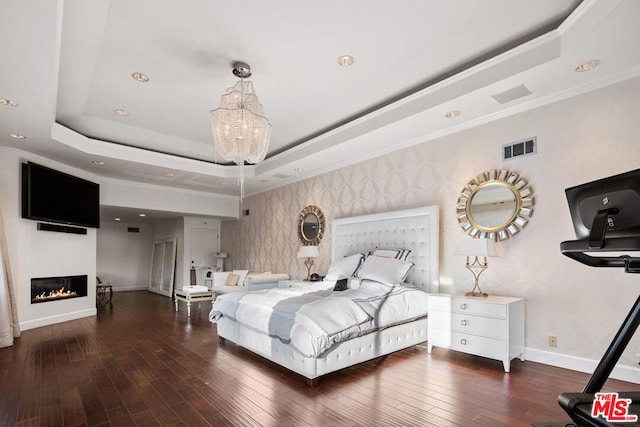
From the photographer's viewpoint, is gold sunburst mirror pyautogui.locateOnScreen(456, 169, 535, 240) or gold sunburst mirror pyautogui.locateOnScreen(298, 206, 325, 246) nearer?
gold sunburst mirror pyautogui.locateOnScreen(456, 169, 535, 240)

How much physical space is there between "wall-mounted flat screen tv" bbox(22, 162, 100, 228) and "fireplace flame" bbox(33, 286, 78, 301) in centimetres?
117

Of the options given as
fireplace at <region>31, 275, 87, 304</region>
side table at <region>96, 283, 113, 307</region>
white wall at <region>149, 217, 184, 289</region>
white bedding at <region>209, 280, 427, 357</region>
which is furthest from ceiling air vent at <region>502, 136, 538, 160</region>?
side table at <region>96, 283, 113, 307</region>

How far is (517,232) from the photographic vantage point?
11.9 feet

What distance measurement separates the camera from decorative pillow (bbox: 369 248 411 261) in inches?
176

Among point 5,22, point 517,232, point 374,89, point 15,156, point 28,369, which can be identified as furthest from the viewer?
point 15,156

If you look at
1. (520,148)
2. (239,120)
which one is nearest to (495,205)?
(520,148)

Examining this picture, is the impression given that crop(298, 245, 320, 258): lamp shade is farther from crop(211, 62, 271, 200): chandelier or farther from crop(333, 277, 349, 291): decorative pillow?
crop(211, 62, 271, 200): chandelier

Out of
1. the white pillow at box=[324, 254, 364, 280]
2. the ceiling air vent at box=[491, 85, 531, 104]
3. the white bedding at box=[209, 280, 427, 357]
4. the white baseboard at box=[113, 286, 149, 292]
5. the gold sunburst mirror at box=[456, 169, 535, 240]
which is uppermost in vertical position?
the ceiling air vent at box=[491, 85, 531, 104]

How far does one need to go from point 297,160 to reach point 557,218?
3724 millimetres

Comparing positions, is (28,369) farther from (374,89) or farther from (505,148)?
(505,148)

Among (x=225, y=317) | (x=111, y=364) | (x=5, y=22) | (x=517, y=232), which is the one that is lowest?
(x=111, y=364)

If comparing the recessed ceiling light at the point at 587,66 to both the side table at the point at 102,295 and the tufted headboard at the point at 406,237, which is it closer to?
the tufted headboard at the point at 406,237

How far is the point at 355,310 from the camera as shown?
3279 millimetres

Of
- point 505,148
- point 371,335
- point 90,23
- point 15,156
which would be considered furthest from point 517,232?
point 15,156
